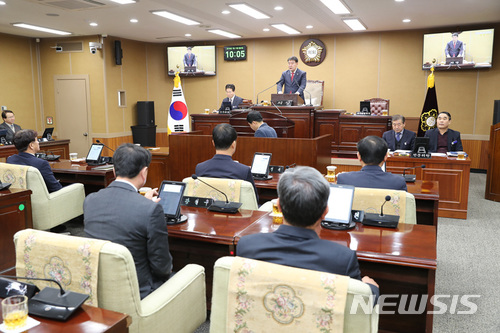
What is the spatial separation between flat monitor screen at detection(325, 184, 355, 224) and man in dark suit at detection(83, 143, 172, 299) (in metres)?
0.99

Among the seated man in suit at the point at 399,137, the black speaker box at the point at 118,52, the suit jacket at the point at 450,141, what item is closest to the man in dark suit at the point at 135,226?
the seated man in suit at the point at 399,137

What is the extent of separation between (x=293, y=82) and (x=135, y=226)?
6.24 meters

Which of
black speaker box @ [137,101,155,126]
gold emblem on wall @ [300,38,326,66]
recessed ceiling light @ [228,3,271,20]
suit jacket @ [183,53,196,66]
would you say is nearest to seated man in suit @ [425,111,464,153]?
recessed ceiling light @ [228,3,271,20]

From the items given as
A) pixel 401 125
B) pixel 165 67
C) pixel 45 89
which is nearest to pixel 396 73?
pixel 401 125

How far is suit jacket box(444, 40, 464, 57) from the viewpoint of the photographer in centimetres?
839

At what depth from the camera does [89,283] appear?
1.66 m

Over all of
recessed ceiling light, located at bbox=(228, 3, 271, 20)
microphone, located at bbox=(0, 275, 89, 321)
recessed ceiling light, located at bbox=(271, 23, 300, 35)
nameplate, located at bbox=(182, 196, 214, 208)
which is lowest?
microphone, located at bbox=(0, 275, 89, 321)

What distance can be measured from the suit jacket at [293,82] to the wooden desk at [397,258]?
5455 mm

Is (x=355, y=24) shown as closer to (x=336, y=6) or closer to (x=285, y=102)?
(x=336, y=6)

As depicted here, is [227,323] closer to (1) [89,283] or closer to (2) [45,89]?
(1) [89,283]

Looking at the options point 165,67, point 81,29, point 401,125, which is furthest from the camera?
point 165,67

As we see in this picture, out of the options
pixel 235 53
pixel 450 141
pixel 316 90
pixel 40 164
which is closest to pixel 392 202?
pixel 40 164

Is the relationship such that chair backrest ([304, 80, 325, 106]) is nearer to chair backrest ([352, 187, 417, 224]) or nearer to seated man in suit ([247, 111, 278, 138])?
seated man in suit ([247, 111, 278, 138])

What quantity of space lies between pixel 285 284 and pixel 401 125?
5163mm
